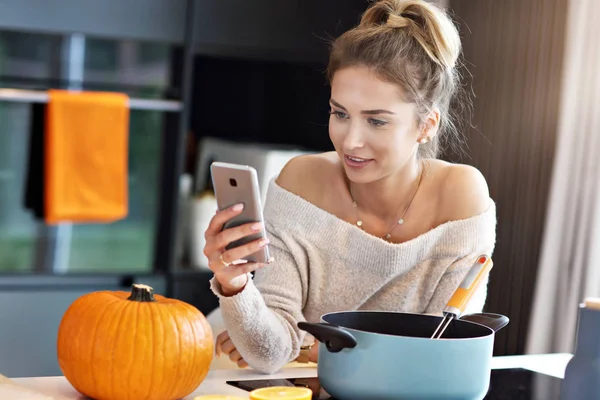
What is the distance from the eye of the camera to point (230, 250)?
4.04 feet

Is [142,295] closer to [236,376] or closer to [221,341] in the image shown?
[236,376]

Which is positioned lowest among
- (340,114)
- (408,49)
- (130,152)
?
(130,152)

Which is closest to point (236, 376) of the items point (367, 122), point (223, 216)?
point (223, 216)

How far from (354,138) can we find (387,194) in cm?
26

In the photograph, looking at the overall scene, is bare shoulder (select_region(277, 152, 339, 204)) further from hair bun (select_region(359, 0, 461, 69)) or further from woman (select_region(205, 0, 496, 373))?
hair bun (select_region(359, 0, 461, 69))

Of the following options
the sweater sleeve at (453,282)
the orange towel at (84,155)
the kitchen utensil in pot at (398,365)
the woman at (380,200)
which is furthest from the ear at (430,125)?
the orange towel at (84,155)

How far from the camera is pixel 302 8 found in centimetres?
339

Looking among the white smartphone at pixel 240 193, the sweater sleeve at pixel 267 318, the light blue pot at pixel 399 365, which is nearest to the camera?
the light blue pot at pixel 399 365

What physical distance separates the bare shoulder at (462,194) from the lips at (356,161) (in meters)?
0.23

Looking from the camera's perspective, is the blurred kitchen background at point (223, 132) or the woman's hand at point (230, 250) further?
the blurred kitchen background at point (223, 132)

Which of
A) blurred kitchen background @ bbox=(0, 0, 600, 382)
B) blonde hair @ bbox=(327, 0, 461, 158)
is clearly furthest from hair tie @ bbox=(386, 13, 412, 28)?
blurred kitchen background @ bbox=(0, 0, 600, 382)

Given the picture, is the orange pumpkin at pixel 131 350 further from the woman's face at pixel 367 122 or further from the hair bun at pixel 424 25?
the hair bun at pixel 424 25

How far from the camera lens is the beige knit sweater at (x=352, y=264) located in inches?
63.6

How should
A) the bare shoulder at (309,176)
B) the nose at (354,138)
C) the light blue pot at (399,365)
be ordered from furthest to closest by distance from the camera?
the bare shoulder at (309,176) → the nose at (354,138) → the light blue pot at (399,365)
